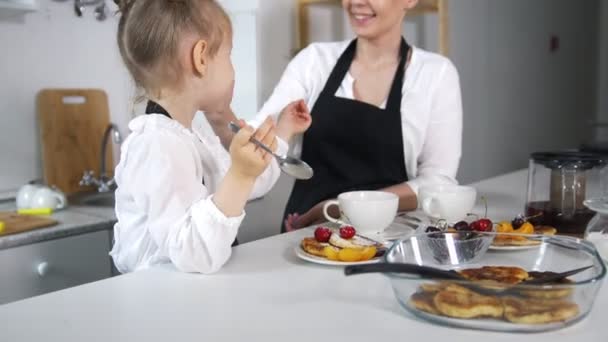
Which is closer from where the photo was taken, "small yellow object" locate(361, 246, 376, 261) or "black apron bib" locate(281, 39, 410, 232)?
"small yellow object" locate(361, 246, 376, 261)

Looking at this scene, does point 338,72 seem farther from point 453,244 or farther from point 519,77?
point 519,77

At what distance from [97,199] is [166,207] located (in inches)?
47.9

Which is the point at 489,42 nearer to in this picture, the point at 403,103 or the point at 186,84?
the point at 403,103

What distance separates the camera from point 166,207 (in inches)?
36.4

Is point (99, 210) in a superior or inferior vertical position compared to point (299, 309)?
inferior

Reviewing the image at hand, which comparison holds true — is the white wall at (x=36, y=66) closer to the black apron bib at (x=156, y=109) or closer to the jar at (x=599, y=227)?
the black apron bib at (x=156, y=109)

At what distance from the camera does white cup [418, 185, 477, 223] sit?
1078mm

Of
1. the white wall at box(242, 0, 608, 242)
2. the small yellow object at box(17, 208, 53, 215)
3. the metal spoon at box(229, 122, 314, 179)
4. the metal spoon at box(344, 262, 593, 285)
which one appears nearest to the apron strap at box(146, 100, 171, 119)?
the metal spoon at box(229, 122, 314, 179)

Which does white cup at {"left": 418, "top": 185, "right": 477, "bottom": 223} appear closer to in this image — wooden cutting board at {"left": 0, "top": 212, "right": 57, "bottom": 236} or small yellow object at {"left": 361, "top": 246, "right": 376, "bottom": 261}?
small yellow object at {"left": 361, "top": 246, "right": 376, "bottom": 261}

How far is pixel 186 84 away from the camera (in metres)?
1.07

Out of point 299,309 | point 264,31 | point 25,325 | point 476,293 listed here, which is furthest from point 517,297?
point 264,31

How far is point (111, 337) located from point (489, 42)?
134 inches

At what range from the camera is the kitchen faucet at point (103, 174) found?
205 cm

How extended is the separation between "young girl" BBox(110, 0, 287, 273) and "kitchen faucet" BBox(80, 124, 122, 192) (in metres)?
0.98
